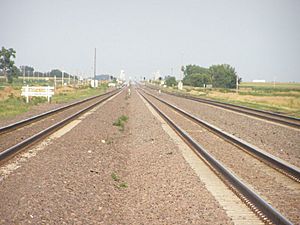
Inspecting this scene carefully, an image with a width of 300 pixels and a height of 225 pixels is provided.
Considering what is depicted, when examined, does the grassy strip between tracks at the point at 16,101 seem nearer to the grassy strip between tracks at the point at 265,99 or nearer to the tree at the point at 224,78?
the grassy strip between tracks at the point at 265,99

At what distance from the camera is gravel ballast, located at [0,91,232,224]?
19.4 feet

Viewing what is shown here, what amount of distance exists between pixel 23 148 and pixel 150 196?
19.2ft

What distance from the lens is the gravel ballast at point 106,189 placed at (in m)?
5.90

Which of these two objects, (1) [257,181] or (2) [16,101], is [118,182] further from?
(2) [16,101]

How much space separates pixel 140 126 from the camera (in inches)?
747

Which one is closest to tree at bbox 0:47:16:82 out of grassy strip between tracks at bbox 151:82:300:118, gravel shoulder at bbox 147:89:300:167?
grassy strip between tracks at bbox 151:82:300:118

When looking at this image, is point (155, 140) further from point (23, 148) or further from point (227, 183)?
point (227, 183)

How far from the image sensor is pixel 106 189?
749 centimetres

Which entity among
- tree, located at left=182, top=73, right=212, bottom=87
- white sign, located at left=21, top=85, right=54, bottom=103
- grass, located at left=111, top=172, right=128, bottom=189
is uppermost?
tree, located at left=182, top=73, right=212, bottom=87

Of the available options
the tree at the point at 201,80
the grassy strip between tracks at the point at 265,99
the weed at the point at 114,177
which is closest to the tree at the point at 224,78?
the tree at the point at 201,80

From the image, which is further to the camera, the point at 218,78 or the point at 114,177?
the point at 218,78

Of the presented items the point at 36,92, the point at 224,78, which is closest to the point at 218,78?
the point at 224,78

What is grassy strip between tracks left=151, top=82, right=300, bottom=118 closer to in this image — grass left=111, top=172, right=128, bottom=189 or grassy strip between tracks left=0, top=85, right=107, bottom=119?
grassy strip between tracks left=0, top=85, right=107, bottom=119

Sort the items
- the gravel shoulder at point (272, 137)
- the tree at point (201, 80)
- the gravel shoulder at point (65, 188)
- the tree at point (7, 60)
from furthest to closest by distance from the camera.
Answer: the tree at point (201, 80)
the tree at point (7, 60)
the gravel shoulder at point (272, 137)
the gravel shoulder at point (65, 188)
